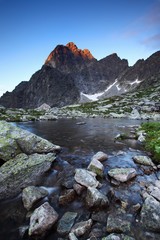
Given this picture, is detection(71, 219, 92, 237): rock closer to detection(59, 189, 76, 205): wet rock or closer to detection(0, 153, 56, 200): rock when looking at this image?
detection(59, 189, 76, 205): wet rock

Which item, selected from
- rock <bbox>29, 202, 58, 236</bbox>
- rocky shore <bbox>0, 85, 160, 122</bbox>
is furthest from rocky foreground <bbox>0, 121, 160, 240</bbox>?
rocky shore <bbox>0, 85, 160, 122</bbox>

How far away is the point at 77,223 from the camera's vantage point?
206 inches

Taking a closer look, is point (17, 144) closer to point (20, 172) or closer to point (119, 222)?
point (20, 172)

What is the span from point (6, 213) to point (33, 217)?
1.71 metres

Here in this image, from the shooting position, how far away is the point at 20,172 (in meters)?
7.83

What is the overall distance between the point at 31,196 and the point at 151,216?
198 inches

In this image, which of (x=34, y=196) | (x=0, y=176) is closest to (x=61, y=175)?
(x=34, y=196)

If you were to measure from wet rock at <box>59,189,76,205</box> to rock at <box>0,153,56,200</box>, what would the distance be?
2207mm

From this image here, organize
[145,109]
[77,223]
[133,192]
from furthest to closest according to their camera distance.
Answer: [145,109], [133,192], [77,223]

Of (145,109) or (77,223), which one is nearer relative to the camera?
(77,223)

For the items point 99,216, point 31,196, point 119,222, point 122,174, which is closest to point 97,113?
point 122,174

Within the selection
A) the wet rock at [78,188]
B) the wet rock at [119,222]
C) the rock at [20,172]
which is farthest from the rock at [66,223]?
the rock at [20,172]

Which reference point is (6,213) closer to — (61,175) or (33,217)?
(33,217)

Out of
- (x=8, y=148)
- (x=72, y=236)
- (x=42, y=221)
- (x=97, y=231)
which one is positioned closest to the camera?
(x=72, y=236)
